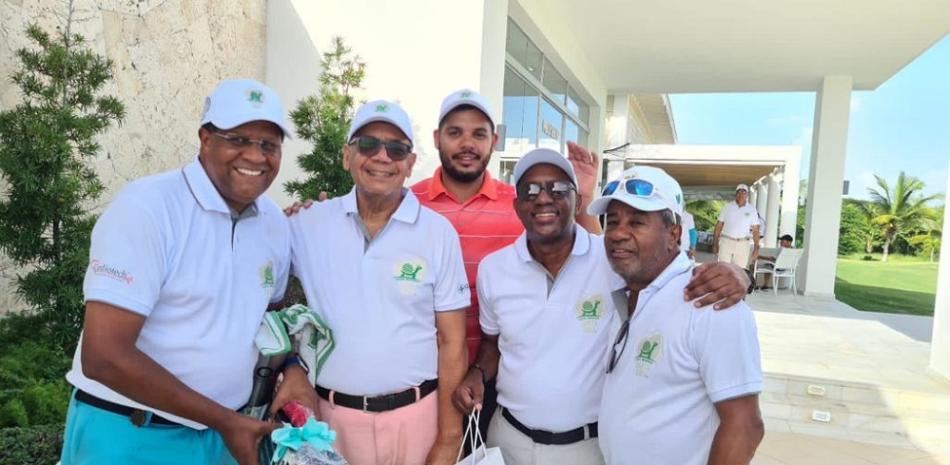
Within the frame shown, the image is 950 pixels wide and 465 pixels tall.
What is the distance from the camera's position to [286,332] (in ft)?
5.87

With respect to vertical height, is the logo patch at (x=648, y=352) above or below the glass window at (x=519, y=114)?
below

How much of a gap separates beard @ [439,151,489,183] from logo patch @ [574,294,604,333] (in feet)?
2.79

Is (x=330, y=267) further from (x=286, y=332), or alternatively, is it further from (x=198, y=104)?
(x=198, y=104)

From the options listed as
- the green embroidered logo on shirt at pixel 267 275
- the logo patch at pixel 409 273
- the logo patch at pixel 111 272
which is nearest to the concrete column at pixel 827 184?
the logo patch at pixel 409 273

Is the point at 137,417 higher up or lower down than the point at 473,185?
lower down

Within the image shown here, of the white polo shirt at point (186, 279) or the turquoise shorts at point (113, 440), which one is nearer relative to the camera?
the white polo shirt at point (186, 279)

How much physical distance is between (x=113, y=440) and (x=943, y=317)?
706cm

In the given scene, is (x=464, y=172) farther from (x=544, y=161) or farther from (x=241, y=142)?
(x=241, y=142)

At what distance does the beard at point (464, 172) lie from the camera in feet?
8.52

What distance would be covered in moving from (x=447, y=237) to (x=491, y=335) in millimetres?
494

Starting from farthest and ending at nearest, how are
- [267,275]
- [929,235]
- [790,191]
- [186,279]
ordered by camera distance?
[929,235] → [790,191] → [267,275] → [186,279]

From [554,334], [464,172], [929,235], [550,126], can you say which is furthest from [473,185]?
[929,235]

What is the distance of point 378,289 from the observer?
1.95m

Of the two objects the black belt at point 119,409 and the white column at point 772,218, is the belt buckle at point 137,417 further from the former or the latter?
the white column at point 772,218
